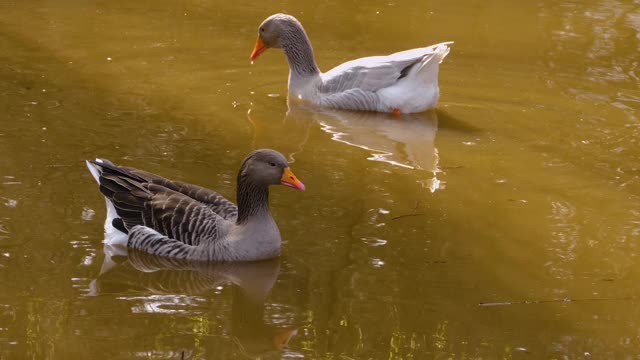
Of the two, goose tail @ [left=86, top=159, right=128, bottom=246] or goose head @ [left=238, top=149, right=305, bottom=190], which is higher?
goose head @ [left=238, top=149, right=305, bottom=190]

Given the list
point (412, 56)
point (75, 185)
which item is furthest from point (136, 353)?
point (412, 56)

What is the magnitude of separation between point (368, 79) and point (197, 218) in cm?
463

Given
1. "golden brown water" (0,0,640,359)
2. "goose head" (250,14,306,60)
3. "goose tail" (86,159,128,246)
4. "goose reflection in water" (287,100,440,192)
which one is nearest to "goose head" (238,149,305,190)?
"golden brown water" (0,0,640,359)

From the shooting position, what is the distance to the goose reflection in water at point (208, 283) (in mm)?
7070

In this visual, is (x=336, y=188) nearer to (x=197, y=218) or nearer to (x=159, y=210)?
(x=197, y=218)

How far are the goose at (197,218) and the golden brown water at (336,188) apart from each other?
0.48 feet

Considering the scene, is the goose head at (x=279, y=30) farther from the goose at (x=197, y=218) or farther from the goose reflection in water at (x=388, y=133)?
the goose at (x=197, y=218)

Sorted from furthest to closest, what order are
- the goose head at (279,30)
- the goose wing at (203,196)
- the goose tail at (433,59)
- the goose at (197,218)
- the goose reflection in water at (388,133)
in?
1. the goose head at (279,30)
2. the goose tail at (433,59)
3. the goose reflection in water at (388,133)
4. the goose wing at (203,196)
5. the goose at (197,218)

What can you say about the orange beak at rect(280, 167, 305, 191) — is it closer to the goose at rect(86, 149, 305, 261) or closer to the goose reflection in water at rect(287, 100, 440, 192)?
the goose at rect(86, 149, 305, 261)

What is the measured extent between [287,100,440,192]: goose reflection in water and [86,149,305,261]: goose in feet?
7.11

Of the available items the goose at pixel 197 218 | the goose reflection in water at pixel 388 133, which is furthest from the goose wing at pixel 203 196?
the goose reflection in water at pixel 388 133

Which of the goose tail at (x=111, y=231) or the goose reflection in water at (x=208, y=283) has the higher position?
the goose tail at (x=111, y=231)

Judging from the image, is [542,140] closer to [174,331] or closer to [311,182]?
[311,182]

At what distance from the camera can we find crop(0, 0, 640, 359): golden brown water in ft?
23.2
